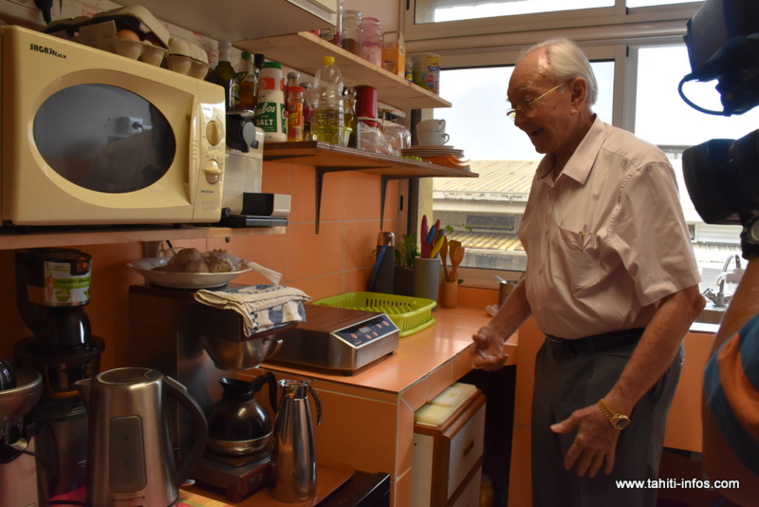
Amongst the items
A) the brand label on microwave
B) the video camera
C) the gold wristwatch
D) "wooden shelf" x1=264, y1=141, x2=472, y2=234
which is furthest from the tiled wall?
the video camera

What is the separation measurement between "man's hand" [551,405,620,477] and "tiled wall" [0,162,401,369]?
1.02 m

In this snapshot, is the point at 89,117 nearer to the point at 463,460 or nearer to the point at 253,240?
the point at 253,240

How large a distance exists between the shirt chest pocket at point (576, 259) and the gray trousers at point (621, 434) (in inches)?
6.8

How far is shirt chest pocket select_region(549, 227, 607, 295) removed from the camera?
49.0 inches

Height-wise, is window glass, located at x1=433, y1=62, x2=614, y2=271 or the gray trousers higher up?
window glass, located at x1=433, y1=62, x2=614, y2=271

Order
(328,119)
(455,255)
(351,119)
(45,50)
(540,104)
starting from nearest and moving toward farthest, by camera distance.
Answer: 1. (45,50)
2. (540,104)
3. (328,119)
4. (351,119)
5. (455,255)

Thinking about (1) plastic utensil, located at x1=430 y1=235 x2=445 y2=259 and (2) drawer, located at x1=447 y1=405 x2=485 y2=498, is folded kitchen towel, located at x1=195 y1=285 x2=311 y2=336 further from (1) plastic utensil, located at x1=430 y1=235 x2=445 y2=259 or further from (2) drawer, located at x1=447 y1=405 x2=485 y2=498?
(1) plastic utensil, located at x1=430 y1=235 x2=445 y2=259

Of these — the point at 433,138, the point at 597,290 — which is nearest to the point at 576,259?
the point at 597,290

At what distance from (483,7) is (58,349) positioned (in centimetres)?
238

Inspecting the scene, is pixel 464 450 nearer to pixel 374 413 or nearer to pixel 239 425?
pixel 374 413

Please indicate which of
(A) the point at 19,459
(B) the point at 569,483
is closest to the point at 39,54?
(A) the point at 19,459

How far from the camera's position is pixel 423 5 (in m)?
2.75

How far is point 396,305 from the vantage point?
229cm

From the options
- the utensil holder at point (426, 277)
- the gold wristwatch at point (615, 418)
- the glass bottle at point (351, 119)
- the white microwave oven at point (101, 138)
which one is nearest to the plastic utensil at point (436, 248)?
the utensil holder at point (426, 277)
